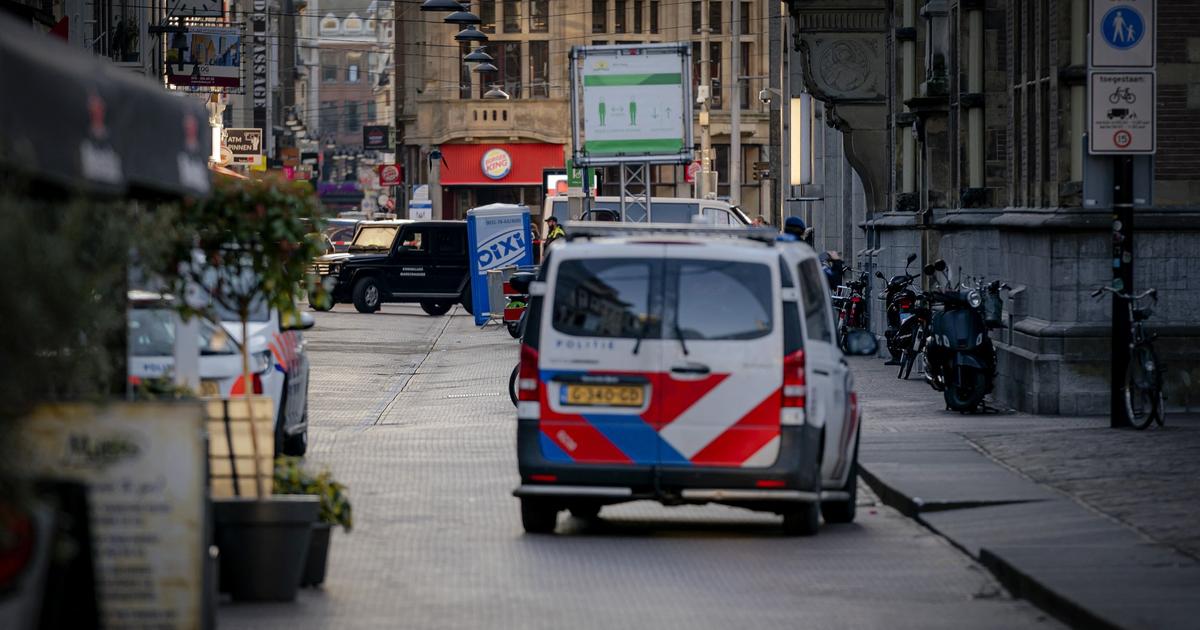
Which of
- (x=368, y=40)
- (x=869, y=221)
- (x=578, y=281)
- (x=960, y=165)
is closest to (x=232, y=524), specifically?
(x=578, y=281)

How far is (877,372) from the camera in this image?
26.3 m

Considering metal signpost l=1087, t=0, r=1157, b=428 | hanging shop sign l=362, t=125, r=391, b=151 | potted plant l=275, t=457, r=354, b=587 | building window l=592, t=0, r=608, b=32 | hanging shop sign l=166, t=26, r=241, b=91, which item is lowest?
potted plant l=275, t=457, r=354, b=587

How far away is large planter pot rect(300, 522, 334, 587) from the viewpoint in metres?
10.0

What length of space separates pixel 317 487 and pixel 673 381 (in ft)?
8.53

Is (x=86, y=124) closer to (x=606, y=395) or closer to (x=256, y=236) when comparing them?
(x=256, y=236)

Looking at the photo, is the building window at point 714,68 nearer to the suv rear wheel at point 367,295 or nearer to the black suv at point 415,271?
the black suv at point 415,271

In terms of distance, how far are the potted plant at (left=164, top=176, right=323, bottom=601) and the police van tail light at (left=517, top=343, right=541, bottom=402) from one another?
2.29 meters

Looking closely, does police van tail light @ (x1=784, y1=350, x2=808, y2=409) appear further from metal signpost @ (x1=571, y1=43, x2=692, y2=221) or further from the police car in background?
metal signpost @ (x1=571, y1=43, x2=692, y2=221)

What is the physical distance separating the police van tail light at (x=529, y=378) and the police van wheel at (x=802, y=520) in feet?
5.13

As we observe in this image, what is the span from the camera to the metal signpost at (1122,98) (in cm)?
1645

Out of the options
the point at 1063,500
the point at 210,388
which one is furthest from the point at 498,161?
the point at 1063,500

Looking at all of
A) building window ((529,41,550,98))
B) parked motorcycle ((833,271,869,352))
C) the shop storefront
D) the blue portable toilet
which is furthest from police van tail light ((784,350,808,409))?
building window ((529,41,550,98))

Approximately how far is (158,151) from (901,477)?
8243mm

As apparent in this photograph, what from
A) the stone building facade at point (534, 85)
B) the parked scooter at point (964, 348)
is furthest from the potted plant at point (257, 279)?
the stone building facade at point (534, 85)
